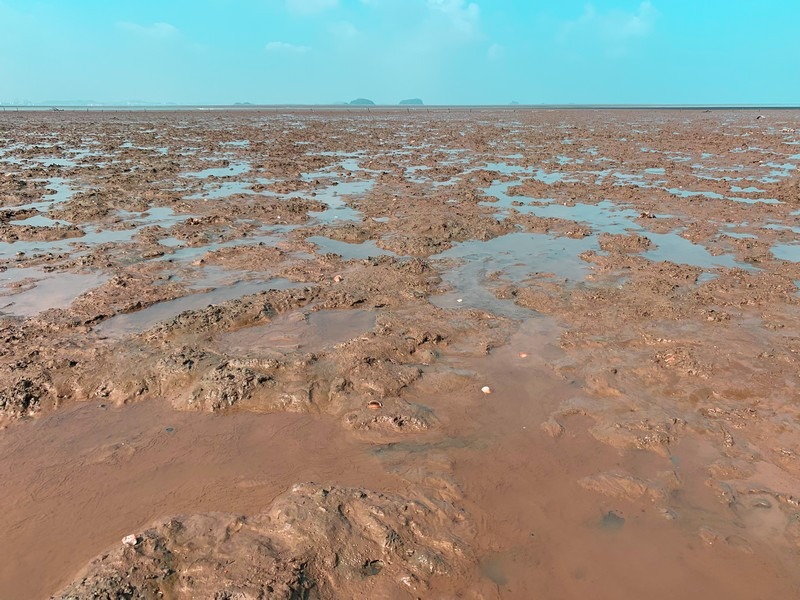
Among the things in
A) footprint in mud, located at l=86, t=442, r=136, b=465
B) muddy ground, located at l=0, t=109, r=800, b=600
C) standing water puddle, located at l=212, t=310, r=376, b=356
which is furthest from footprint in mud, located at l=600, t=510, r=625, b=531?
footprint in mud, located at l=86, t=442, r=136, b=465

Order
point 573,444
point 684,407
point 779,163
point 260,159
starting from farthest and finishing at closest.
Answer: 1. point 260,159
2. point 779,163
3. point 684,407
4. point 573,444

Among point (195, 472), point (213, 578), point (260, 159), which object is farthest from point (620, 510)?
point (260, 159)

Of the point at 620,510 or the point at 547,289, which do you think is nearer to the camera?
the point at 620,510

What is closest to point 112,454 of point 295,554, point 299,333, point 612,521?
point 295,554

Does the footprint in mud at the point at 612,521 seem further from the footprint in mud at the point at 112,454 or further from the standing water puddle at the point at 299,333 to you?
the footprint in mud at the point at 112,454

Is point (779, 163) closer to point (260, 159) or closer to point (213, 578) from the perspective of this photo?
point (260, 159)

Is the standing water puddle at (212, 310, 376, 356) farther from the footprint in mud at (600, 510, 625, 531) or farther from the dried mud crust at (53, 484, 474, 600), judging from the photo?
the footprint in mud at (600, 510, 625, 531)

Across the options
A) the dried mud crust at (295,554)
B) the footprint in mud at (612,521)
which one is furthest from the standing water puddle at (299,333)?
the footprint in mud at (612,521)
